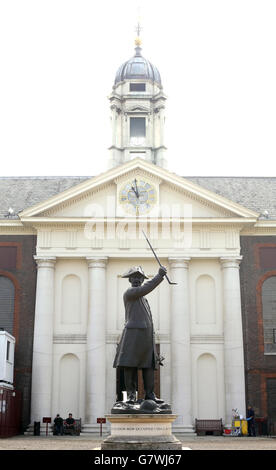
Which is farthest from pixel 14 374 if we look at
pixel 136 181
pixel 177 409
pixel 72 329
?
pixel 136 181

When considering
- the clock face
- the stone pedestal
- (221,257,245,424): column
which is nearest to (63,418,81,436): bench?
(221,257,245,424): column

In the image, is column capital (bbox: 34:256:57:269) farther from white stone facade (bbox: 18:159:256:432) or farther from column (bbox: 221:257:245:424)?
column (bbox: 221:257:245:424)

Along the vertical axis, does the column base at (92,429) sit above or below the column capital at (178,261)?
below

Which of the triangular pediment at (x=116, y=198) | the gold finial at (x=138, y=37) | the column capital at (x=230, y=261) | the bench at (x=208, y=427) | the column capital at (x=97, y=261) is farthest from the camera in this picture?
the gold finial at (x=138, y=37)

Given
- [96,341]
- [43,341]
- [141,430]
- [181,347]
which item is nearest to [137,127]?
[96,341]

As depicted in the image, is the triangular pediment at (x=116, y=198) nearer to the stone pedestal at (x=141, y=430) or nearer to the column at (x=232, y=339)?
the column at (x=232, y=339)

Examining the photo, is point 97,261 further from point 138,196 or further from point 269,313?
point 269,313

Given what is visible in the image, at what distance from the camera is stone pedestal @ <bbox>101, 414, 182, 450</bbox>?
48.5 ft

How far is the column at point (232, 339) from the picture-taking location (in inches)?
1437

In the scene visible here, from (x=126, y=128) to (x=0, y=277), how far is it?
1693 cm

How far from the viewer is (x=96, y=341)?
37.3 meters

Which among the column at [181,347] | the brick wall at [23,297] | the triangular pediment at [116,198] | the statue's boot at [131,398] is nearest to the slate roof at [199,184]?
the brick wall at [23,297]

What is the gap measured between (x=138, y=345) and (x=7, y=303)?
24.6 meters

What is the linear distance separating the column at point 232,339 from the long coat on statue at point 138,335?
71.9ft
